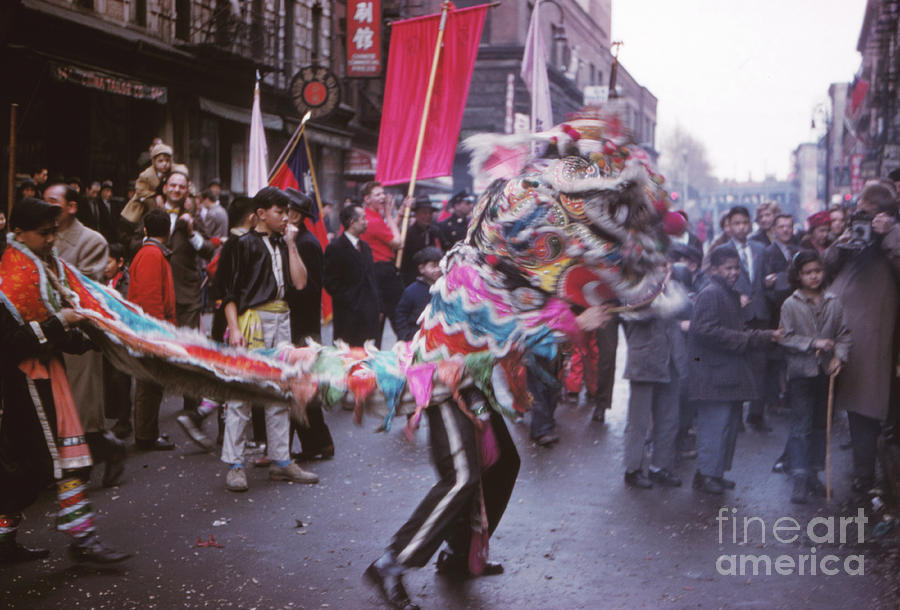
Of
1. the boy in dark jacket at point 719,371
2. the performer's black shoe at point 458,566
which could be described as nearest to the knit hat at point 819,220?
the boy in dark jacket at point 719,371

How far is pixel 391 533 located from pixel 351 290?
11.8ft

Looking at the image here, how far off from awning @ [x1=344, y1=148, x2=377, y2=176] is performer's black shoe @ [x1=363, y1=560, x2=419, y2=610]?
24460mm

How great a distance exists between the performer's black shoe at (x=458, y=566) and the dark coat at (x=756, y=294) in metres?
4.70

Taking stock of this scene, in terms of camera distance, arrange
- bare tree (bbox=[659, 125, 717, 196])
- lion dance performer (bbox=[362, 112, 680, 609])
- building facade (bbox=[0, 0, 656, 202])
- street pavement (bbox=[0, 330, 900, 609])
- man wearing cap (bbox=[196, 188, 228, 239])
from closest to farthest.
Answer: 1. lion dance performer (bbox=[362, 112, 680, 609])
2. street pavement (bbox=[0, 330, 900, 609])
3. man wearing cap (bbox=[196, 188, 228, 239])
4. building facade (bbox=[0, 0, 656, 202])
5. bare tree (bbox=[659, 125, 717, 196])

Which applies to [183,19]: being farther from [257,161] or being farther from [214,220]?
[257,161]

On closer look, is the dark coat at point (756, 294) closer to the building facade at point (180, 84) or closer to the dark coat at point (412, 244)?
the building facade at point (180, 84)

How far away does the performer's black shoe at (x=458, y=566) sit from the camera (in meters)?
4.49

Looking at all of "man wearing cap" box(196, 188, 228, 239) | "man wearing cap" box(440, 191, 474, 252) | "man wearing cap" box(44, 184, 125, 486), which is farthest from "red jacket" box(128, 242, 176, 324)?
"man wearing cap" box(196, 188, 228, 239)

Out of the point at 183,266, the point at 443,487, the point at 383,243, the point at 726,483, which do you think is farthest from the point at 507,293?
the point at 383,243

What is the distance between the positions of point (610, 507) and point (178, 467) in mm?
3223

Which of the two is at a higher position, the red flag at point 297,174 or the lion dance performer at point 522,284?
the red flag at point 297,174

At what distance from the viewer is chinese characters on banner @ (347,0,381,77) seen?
25156 mm

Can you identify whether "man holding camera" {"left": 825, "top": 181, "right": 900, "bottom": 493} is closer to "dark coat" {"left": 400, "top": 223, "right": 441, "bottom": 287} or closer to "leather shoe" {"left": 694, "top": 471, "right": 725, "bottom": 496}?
"leather shoe" {"left": 694, "top": 471, "right": 725, "bottom": 496}

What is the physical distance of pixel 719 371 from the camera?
622cm
